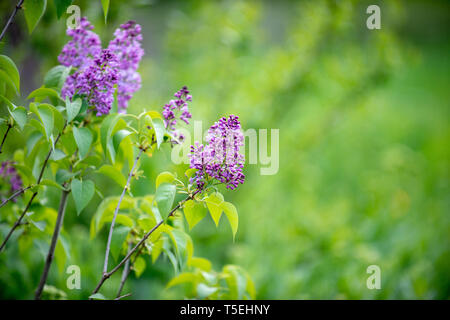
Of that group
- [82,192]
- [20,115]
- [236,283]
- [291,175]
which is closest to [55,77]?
[20,115]

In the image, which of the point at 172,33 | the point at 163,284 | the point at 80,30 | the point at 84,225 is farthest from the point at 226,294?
the point at 172,33

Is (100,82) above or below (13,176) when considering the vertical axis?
above

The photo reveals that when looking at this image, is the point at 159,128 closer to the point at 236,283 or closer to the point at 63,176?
the point at 63,176

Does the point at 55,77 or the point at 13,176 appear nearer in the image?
the point at 55,77

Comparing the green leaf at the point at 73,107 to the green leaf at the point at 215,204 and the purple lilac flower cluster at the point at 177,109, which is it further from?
the green leaf at the point at 215,204

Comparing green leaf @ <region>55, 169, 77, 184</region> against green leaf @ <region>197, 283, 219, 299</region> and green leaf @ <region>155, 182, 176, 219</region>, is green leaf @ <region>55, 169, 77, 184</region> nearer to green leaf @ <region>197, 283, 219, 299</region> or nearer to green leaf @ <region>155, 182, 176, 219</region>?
green leaf @ <region>155, 182, 176, 219</region>

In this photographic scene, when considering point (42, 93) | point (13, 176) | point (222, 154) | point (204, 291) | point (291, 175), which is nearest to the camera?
point (222, 154)

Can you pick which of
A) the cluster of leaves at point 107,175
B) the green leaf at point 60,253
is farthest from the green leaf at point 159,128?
the green leaf at point 60,253

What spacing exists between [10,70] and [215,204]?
1.58 feet

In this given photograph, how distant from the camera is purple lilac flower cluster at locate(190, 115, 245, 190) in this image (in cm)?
68

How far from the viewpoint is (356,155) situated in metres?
3.39

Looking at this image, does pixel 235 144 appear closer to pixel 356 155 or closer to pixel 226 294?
pixel 226 294

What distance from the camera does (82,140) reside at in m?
0.75
